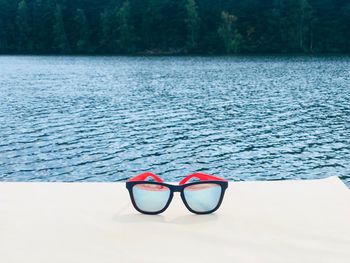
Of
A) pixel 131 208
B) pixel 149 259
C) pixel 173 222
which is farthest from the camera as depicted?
pixel 131 208

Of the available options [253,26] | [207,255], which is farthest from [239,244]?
[253,26]

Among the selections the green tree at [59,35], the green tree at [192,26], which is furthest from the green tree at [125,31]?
the green tree at [59,35]

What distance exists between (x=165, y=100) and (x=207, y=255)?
113 feet

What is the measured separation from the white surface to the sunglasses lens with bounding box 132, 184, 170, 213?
0.06 metres

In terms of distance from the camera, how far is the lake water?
664 inches

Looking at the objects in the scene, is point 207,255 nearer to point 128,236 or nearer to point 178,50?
point 128,236

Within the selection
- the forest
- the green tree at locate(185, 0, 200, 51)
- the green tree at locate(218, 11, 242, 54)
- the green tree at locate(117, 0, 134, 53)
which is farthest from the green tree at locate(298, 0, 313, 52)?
the green tree at locate(117, 0, 134, 53)

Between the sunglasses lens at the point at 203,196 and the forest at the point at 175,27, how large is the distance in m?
106

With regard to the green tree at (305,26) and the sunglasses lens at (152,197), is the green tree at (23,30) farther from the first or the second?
the sunglasses lens at (152,197)

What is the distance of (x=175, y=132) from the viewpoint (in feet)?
77.4

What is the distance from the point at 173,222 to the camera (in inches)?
110

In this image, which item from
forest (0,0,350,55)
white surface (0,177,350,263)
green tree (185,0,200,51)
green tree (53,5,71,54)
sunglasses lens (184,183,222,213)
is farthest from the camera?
green tree (53,5,71,54)

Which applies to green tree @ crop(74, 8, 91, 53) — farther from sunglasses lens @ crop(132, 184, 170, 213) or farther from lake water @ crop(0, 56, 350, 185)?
sunglasses lens @ crop(132, 184, 170, 213)

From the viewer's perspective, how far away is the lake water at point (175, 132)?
16859 mm
